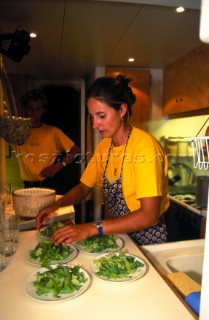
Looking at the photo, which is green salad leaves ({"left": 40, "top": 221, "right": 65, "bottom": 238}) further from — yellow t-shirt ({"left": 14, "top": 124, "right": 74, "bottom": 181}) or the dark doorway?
the dark doorway

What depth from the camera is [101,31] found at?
1.86 meters

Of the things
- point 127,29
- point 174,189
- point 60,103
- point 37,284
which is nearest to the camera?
point 37,284

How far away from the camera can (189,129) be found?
2.85 metres

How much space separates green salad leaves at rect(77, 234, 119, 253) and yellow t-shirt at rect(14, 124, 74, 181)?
142cm

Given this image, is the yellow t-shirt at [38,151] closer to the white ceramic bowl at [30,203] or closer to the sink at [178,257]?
the white ceramic bowl at [30,203]

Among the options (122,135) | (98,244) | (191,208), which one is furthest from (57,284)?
(191,208)

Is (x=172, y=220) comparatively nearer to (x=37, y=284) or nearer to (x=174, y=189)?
(x=174, y=189)

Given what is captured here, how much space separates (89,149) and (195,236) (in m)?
1.69

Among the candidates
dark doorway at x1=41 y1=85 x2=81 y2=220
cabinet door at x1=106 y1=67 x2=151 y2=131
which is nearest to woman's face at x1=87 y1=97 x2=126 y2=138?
cabinet door at x1=106 y1=67 x2=151 y2=131

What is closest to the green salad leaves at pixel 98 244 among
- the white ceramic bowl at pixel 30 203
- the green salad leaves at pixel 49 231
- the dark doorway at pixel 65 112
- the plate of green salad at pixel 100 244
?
the plate of green salad at pixel 100 244

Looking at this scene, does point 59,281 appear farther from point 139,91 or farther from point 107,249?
point 139,91

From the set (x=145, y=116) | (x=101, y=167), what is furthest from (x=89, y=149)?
(x=101, y=167)

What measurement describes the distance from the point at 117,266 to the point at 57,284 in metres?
0.19

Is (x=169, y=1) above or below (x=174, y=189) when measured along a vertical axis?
above
